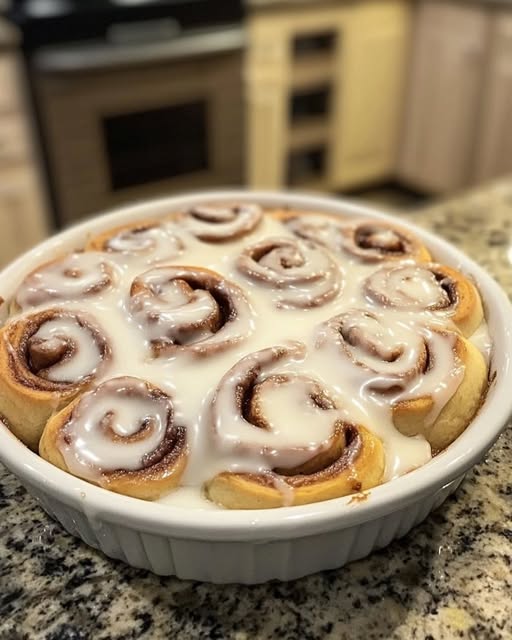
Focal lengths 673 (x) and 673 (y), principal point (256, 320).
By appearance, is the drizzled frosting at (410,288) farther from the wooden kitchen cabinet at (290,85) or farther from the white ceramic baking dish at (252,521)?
the wooden kitchen cabinet at (290,85)

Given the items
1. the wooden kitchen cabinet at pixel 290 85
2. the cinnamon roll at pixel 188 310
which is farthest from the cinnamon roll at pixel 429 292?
the wooden kitchen cabinet at pixel 290 85

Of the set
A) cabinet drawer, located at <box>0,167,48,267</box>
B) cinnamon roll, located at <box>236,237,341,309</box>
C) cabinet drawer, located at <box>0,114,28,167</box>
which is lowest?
cabinet drawer, located at <box>0,167,48,267</box>

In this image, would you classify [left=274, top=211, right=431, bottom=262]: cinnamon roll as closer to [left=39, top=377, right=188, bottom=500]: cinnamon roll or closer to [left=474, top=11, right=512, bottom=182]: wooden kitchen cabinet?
[left=39, top=377, right=188, bottom=500]: cinnamon roll

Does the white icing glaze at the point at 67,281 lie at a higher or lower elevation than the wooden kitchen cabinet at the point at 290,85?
higher

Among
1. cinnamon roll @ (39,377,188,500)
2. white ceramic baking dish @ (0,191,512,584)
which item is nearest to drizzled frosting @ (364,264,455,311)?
white ceramic baking dish @ (0,191,512,584)

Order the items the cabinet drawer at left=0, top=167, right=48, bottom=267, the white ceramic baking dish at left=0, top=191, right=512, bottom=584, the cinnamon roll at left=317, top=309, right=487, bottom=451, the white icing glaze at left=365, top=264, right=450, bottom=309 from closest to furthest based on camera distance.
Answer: the white ceramic baking dish at left=0, top=191, right=512, bottom=584 < the cinnamon roll at left=317, top=309, right=487, bottom=451 < the white icing glaze at left=365, top=264, right=450, bottom=309 < the cabinet drawer at left=0, top=167, right=48, bottom=267

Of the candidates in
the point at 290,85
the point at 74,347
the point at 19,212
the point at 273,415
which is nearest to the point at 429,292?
the point at 273,415

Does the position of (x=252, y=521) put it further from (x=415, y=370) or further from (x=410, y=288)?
(x=410, y=288)

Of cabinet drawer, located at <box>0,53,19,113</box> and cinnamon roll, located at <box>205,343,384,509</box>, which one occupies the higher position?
cinnamon roll, located at <box>205,343,384,509</box>
